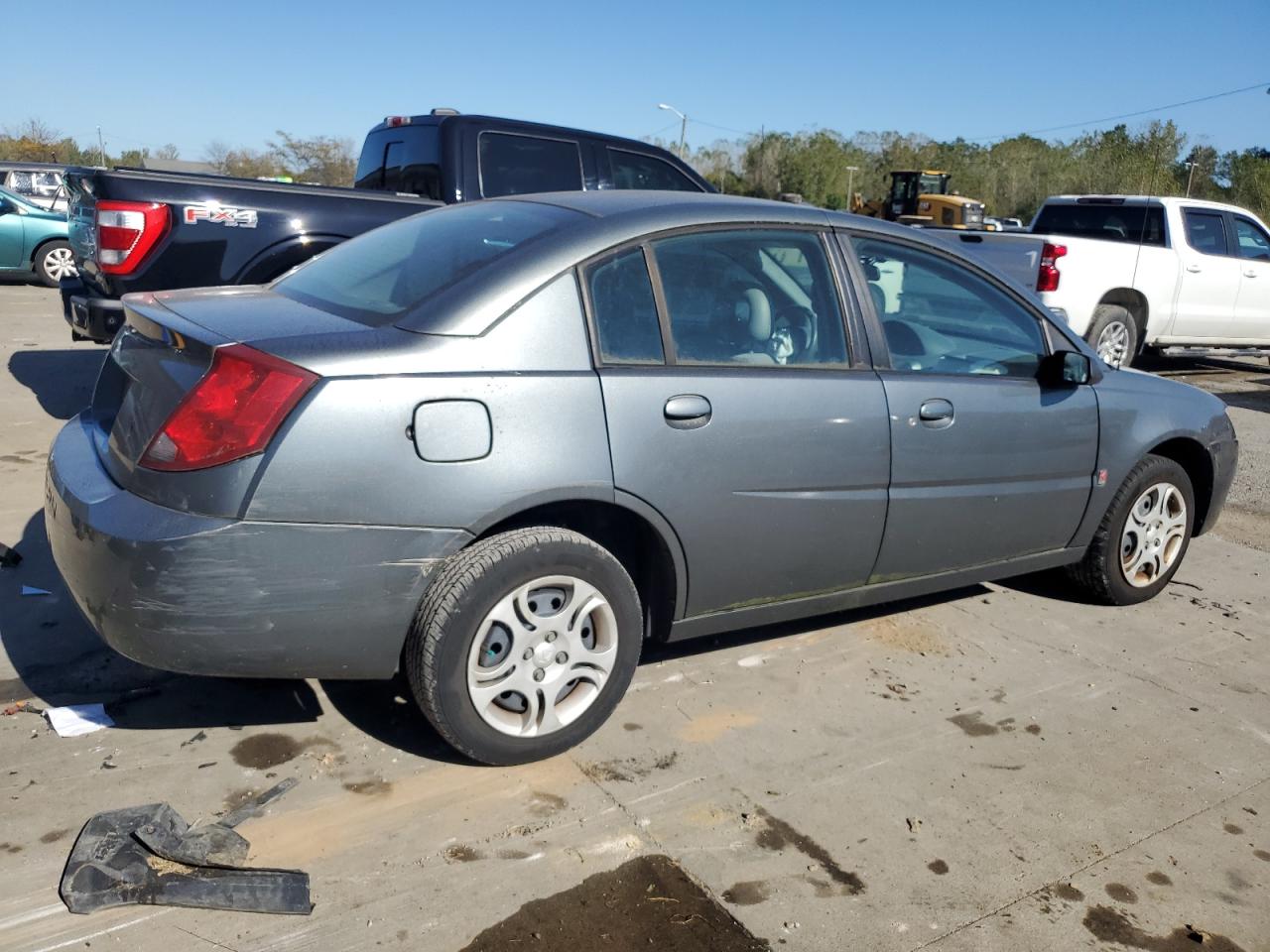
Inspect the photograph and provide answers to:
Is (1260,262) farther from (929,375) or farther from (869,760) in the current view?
(869,760)

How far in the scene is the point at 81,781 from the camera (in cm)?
310

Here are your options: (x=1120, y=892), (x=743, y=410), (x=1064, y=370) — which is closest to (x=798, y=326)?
(x=743, y=410)

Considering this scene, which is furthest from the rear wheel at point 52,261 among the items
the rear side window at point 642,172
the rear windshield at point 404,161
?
the rear side window at point 642,172

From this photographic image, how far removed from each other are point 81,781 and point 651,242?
2330mm

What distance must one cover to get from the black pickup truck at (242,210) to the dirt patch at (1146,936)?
5.60 meters

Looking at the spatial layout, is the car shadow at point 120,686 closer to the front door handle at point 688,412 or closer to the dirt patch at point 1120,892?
Result: the front door handle at point 688,412

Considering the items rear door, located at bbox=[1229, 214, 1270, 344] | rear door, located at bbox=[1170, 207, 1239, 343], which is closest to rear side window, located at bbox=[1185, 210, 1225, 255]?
rear door, located at bbox=[1170, 207, 1239, 343]

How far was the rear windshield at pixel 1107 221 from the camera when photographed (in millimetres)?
11578

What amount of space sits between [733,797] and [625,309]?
1.52 meters

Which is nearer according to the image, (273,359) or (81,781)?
(273,359)

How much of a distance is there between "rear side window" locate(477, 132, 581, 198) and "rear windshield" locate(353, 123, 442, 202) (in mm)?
362

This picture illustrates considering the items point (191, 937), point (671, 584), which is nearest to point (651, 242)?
point (671, 584)

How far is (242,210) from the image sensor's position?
21.1 ft

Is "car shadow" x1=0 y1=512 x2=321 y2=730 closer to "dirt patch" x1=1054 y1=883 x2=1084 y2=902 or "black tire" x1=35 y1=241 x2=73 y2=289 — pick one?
"dirt patch" x1=1054 y1=883 x2=1084 y2=902
